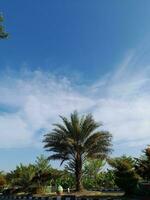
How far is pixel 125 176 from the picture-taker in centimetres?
2428

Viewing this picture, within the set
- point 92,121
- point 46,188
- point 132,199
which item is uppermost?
point 92,121

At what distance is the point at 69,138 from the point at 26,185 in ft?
32.5

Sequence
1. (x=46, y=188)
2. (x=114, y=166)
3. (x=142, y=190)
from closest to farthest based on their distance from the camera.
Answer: (x=142, y=190)
(x=114, y=166)
(x=46, y=188)

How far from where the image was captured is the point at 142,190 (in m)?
22.7

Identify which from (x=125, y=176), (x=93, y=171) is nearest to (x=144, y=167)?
(x=125, y=176)

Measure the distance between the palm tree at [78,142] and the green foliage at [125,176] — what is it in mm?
6325

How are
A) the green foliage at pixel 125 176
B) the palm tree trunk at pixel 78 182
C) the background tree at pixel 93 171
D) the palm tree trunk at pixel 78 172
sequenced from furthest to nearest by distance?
the background tree at pixel 93 171, the palm tree trunk at pixel 78 182, the palm tree trunk at pixel 78 172, the green foliage at pixel 125 176

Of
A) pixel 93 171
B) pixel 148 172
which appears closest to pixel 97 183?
pixel 93 171

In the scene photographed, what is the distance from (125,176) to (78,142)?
7.72 m

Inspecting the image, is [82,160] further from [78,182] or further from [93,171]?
[93,171]

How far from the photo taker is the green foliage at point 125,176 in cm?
2400

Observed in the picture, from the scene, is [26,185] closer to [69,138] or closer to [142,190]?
[69,138]

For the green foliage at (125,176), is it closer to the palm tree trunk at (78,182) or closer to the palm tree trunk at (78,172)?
the palm tree trunk at (78,172)

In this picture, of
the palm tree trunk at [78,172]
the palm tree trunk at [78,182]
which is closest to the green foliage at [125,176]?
the palm tree trunk at [78,172]
